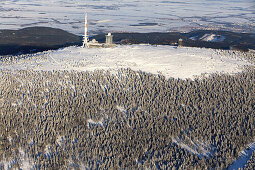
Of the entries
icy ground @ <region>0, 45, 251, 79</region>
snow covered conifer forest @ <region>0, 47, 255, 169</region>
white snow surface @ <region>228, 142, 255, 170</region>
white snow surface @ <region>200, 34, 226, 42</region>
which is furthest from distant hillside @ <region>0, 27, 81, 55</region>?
white snow surface @ <region>228, 142, 255, 170</region>

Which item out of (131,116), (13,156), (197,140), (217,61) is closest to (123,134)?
(131,116)

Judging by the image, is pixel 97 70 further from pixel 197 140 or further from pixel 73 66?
pixel 197 140

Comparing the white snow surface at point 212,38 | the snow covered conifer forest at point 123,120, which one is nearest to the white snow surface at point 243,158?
the snow covered conifer forest at point 123,120

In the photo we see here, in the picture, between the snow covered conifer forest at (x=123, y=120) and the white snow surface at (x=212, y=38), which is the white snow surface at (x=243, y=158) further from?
the white snow surface at (x=212, y=38)

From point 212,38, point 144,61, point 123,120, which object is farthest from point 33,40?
point 123,120

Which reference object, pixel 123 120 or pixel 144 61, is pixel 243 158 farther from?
pixel 144 61

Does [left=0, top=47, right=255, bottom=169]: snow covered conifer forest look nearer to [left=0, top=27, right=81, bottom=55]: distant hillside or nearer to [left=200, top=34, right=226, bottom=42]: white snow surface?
[left=0, top=27, right=81, bottom=55]: distant hillside
